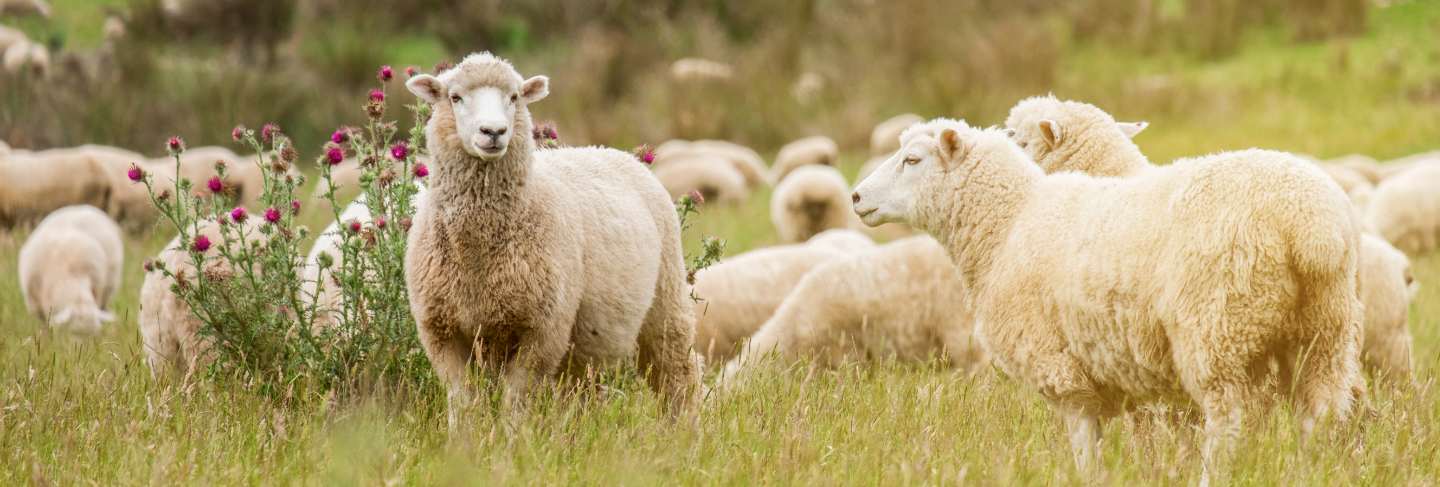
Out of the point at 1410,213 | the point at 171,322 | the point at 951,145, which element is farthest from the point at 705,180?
the point at 951,145

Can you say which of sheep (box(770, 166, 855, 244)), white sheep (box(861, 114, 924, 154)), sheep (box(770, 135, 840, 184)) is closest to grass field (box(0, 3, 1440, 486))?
sheep (box(770, 166, 855, 244))

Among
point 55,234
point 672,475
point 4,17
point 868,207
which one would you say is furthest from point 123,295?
point 4,17

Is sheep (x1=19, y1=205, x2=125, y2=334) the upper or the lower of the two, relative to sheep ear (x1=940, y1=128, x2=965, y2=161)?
lower

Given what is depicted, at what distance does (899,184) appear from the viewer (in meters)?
5.56

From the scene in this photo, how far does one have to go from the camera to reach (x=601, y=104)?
24094mm

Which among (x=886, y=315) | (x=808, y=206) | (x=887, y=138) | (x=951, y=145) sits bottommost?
(x=886, y=315)

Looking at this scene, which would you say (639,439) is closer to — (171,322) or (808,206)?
(171,322)

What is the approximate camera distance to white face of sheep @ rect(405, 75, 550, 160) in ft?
15.0

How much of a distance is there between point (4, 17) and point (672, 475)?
27.9 meters

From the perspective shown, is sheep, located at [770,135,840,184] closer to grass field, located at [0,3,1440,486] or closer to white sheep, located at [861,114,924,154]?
white sheep, located at [861,114,924,154]

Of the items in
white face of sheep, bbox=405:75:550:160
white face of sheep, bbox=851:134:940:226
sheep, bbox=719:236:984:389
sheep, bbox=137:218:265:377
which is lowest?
sheep, bbox=719:236:984:389

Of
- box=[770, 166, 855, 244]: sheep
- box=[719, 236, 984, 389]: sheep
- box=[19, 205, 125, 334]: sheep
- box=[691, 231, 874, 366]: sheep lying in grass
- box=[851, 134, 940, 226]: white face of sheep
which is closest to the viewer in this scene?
box=[851, 134, 940, 226]: white face of sheep

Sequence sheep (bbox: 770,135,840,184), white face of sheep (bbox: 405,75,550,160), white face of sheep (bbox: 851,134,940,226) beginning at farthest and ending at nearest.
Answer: sheep (bbox: 770,135,840,184) → white face of sheep (bbox: 851,134,940,226) → white face of sheep (bbox: 405,75,550,160)

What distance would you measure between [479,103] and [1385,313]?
4.05 meters
